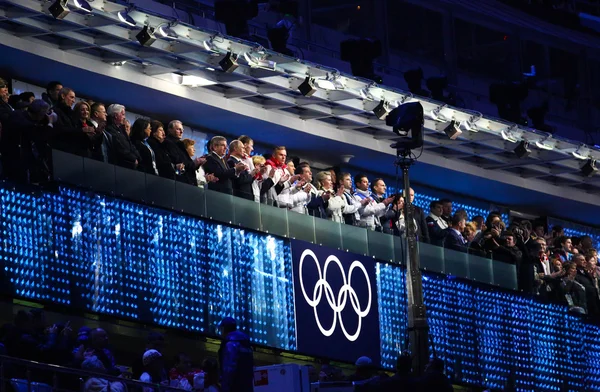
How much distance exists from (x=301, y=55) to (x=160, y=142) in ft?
14.8

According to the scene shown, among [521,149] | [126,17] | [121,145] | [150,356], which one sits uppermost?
[521,149]

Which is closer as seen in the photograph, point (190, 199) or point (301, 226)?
point (190, 199)

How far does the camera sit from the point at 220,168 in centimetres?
1914

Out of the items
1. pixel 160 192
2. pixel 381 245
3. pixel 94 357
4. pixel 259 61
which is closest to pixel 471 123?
pixel 381 245

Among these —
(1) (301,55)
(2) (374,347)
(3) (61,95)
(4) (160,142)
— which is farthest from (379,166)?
(3) (61,95)

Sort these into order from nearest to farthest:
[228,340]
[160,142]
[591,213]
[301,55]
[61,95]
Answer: [228,340], [61,95], [160,142], [301,55], [591,213]

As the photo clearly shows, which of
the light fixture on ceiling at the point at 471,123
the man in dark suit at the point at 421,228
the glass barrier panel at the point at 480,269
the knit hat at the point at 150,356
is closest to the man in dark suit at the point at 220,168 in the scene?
the man in dark suit at the point at 421,228

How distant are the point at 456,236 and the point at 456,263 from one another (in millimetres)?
467

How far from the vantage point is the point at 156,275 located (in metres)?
17.8

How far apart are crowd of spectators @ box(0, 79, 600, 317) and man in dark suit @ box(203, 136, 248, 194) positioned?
0.01 m

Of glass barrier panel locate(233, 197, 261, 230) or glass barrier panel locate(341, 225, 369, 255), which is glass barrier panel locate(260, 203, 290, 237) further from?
glass barrier panel locate(341, 225, 369, 255)

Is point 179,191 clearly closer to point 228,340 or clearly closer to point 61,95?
point 61,95

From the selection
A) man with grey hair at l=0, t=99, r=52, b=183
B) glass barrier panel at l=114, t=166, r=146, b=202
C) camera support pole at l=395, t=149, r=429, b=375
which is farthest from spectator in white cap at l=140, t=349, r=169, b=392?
glass barrier panel at l=114, t=166, r=146, b=202

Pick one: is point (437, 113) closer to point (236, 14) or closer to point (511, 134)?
point (511, 134)
